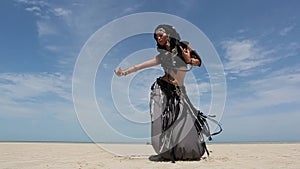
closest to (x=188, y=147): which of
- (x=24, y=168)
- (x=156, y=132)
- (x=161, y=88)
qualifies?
(x=156, y=132)

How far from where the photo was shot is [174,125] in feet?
21.6

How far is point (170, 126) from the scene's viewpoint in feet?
21.6

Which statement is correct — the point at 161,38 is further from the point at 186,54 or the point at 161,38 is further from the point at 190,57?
the point at 190,57

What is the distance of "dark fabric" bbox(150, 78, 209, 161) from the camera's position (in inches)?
255

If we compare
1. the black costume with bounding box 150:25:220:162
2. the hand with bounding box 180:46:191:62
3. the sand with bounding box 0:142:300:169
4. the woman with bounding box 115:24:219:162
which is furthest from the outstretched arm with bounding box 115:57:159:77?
the sand with bounding box 0:142:300:169

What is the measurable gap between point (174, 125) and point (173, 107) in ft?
1.26

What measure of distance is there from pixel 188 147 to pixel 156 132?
74 cm

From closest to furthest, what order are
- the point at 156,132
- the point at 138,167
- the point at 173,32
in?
the point at 138,167 → the point at 156,132 → the point at 173,32

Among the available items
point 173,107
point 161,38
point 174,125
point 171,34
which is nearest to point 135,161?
point 174,125

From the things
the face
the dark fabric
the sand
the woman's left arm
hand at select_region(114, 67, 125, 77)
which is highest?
the face

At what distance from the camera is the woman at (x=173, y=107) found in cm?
652

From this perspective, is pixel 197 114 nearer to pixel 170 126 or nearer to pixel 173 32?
pixel 170 126

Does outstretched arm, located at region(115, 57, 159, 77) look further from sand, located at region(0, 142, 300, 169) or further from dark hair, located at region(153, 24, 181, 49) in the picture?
sand, located at region(0, 142, 300, 169)

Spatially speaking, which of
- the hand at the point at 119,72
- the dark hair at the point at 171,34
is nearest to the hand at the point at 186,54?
the dark hair at the point at 171,34
